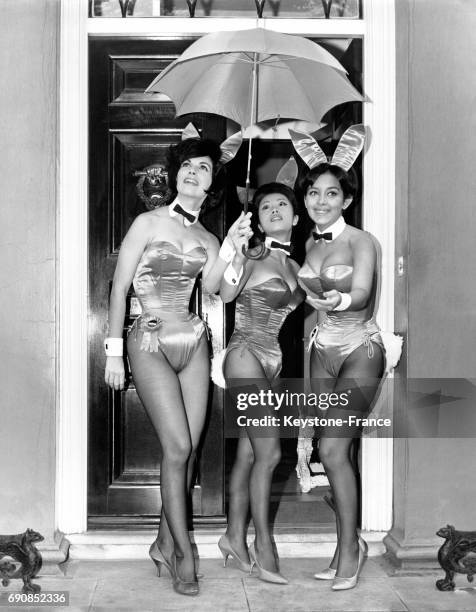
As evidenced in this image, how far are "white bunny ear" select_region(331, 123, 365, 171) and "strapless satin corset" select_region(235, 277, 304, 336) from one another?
660 mm

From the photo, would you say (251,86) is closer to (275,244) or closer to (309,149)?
(309,149)

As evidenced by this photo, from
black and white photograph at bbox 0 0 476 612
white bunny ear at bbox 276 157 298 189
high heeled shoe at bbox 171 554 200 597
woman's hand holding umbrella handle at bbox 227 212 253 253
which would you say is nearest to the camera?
woman's hand holding umbrella handle at bbox 227 212 253 253

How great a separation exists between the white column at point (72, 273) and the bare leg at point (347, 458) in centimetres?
142

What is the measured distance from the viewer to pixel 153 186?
182 inches

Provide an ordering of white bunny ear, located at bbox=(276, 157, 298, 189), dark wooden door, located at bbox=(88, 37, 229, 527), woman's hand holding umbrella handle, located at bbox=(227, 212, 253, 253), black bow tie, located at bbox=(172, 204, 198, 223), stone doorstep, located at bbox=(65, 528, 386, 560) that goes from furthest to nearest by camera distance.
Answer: dark wooden door, located at bbox=(88, 37, 229, 527) → stone doorstep, located at bbox=(65, 528, 386, 560) → white bunny ear, located at bbox=(276, 157, 298, 189) → black bow tie, located at bbox=(172, 204, 198, 223) → woman's hand holding umbrella handle, located at bbox=(227, 212, 253, 253)

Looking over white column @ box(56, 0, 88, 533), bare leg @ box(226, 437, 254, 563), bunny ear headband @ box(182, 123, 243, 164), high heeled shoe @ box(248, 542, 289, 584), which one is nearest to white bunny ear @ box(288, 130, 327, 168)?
bunny ear headband @ box(182, 123, 243, 164)

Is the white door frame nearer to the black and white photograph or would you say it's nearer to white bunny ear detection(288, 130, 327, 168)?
the black and white photograph

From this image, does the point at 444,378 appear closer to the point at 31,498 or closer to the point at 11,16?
the point at 31,498

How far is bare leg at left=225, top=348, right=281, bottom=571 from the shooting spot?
3.94 metres

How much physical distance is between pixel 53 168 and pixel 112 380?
1103 millimetres

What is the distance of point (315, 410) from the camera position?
161 inches

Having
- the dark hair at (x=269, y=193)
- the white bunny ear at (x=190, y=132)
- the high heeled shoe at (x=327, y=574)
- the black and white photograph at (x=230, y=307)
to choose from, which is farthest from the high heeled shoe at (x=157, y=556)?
the white bunny ear at (x=190, y=132)

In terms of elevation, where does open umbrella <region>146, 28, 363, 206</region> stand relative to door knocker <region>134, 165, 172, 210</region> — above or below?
above

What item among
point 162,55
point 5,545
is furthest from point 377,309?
point 5,545
